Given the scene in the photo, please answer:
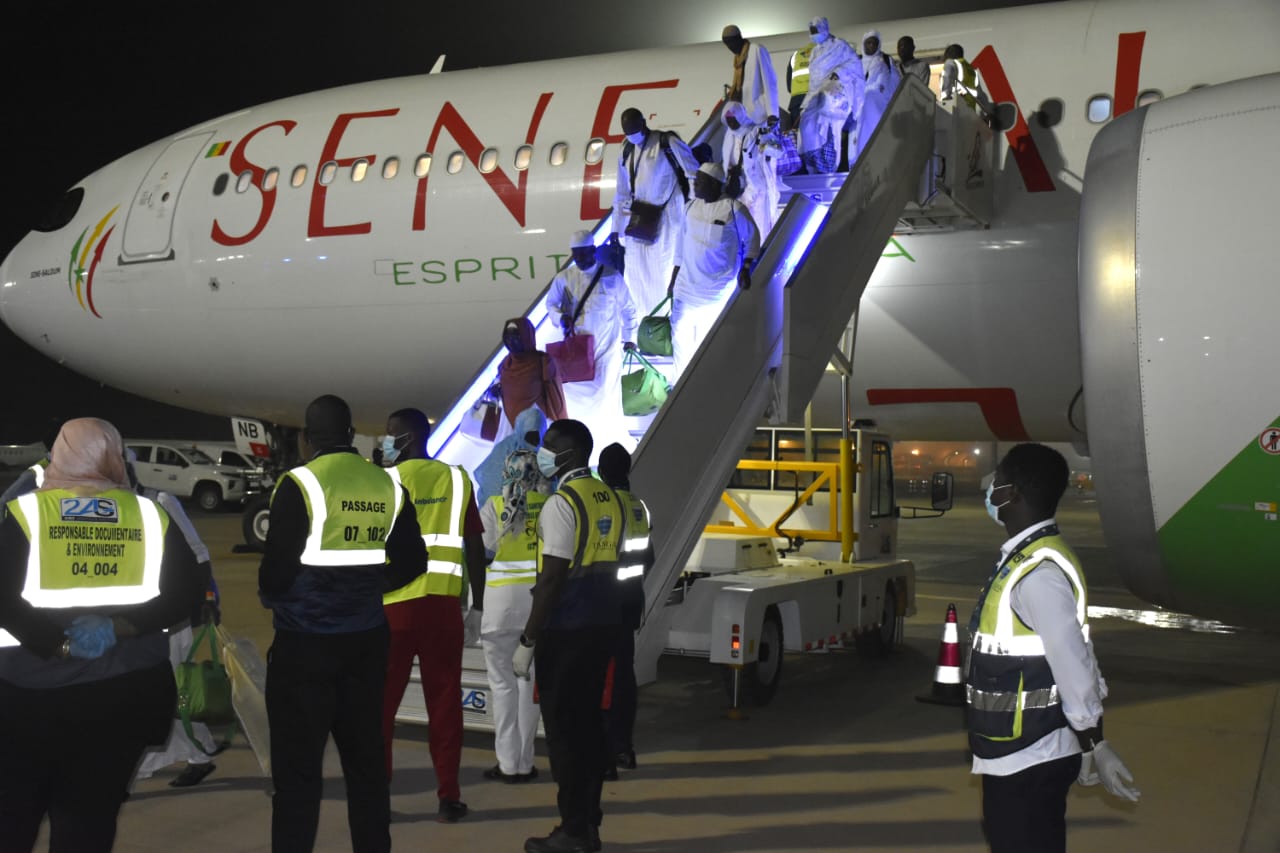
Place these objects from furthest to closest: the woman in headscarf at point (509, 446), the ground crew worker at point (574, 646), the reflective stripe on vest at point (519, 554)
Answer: the woman in headscarf at point (509, 446) < the reflective stripe on vest at point (519, 554) < the ground crew worker at point (574, 646)

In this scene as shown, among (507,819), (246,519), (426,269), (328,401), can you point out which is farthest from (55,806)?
(246,519)

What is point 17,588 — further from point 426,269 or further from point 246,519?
point 246,519

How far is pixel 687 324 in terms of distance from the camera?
828 cm

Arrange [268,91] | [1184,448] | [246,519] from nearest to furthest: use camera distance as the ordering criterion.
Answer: [1184,448]
[246,519]
[268,91]

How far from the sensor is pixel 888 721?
7.75 m

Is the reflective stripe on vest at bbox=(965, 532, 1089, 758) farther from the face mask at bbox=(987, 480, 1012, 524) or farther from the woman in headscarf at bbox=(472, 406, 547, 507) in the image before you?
the woman in headscarf at bbox=(472, 406, 547, 507)

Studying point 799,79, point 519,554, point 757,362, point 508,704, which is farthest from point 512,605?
point 799,79

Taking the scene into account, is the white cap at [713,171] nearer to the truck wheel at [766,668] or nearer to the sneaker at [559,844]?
the truck wheel at [766,668]

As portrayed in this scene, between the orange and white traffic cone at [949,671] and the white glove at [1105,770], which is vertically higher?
the white glove at [1105,770]

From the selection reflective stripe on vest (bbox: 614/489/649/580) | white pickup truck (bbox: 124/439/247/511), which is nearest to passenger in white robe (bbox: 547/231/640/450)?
reflective stripe on vest (bbox: 614/489/649/580)

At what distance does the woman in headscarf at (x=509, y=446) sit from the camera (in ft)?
23.3

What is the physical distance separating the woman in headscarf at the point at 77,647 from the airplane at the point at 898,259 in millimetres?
4696

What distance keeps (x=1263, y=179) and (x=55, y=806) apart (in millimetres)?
5883

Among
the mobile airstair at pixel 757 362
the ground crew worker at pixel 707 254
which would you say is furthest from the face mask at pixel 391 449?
the ground crew worker at pixel 707 254
